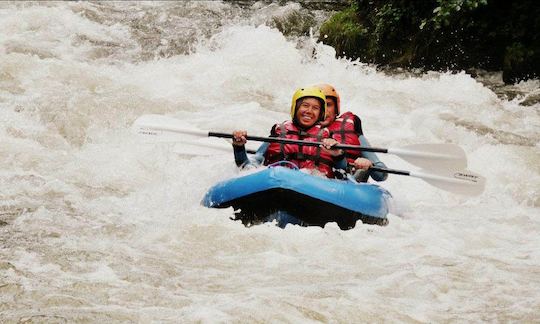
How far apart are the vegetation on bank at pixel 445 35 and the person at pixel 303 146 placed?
14.2 ft

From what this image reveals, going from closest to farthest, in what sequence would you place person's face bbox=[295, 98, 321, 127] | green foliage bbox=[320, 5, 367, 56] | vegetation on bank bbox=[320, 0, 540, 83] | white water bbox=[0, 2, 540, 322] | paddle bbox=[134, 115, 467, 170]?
white water bbox=[0, 2, 540, 322] < paddle bbox=[134, 115, 467, 170] < person's face bbox=[295, 98, 321, 127] < vegetation on bank bbox=[320, 0, 540, 83] < green foliage bbox=[320, 5, 367, 56]

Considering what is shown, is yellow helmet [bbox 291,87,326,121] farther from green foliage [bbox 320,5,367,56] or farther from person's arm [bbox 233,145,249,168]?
green foliage [bbox 320,5,367,56]

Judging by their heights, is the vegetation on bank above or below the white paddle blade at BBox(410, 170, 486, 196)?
above

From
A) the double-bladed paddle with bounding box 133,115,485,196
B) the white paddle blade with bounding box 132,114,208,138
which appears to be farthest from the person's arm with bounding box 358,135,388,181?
the white paddle blade with bounding box 132,114,208,138

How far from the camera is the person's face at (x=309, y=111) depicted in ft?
17.3

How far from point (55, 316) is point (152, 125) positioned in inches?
115

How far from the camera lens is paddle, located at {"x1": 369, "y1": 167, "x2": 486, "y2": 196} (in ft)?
16.6

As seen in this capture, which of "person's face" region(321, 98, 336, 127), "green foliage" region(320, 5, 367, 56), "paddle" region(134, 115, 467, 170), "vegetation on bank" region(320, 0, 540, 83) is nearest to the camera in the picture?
"paddle" region(134, 115, 467, 170)

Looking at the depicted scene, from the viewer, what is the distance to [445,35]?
32.8ft

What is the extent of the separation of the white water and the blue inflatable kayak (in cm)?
13

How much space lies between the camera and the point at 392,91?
362 inches

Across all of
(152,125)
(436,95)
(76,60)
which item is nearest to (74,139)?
(152,125)

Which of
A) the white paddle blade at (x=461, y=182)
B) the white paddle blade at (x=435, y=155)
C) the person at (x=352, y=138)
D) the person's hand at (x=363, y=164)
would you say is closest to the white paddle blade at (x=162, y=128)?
the person at (x=352, y=138)

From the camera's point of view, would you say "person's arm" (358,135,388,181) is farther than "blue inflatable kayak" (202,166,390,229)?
Yes
